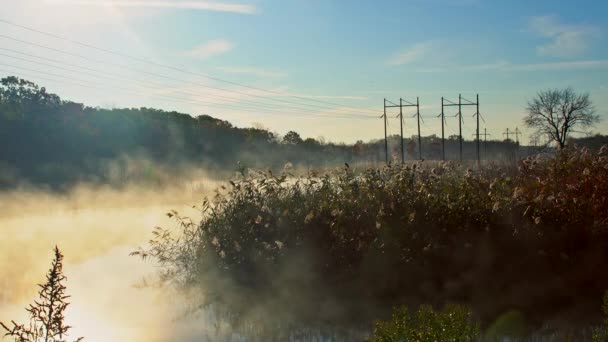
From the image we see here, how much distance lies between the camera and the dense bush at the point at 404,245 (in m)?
10.1

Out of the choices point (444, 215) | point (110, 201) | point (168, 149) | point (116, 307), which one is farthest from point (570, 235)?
point (168, 149)

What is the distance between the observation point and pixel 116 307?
11.3 m

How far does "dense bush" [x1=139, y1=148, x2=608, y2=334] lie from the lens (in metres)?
10.1

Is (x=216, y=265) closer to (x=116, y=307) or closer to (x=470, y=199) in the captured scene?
(x=116, y=307)

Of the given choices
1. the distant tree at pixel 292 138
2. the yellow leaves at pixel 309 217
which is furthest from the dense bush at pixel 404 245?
the distant tree at pixel 292 138

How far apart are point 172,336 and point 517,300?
523 cm

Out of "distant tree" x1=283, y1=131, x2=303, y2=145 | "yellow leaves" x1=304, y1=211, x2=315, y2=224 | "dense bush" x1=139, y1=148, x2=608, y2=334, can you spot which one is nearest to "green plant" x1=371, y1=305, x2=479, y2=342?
"dense bush" x1=139, y1=148, x2=608, y2=334

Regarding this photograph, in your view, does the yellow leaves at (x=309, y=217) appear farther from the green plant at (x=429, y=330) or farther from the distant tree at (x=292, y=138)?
the distant tree at (x=292, y=138)

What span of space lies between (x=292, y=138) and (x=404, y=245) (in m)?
74.0

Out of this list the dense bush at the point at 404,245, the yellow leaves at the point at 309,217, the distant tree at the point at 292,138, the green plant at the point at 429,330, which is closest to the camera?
the green plant at the point at 429,330

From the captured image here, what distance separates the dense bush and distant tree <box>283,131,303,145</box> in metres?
70.9

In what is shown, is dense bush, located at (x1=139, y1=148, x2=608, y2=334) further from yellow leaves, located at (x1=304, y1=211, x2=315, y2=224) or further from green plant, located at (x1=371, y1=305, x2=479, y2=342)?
green plant, located at (x1=371, y1=305, x2=479, y2=342)

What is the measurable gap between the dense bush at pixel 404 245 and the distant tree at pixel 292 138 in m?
70.9

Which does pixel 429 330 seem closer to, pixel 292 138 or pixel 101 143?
pixel 101 143
